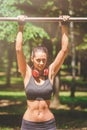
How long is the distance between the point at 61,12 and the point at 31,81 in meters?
11.8

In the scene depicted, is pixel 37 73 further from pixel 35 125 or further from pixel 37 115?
pixel 35 125

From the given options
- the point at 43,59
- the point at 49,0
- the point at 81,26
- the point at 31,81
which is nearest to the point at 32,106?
the point at 31,81

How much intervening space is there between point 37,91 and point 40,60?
44 cm

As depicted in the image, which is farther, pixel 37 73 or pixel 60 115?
pixel 60 115

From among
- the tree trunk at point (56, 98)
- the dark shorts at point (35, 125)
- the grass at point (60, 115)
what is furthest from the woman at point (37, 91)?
the tree trunk at point (56, 98)

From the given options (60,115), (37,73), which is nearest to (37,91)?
(37,73)

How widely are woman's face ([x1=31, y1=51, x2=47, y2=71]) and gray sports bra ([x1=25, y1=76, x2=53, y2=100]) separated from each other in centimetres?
23

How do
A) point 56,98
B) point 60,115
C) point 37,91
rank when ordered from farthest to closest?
point 56,98 → point 60,115 → point 37,91

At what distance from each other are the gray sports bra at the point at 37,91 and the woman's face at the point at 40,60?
226 millimetres

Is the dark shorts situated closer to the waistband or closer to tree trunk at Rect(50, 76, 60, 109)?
the waistband

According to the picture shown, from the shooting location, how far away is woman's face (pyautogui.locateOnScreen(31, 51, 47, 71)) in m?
5.36

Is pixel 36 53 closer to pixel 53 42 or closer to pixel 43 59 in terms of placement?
pixel 43 59

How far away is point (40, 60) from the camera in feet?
17.6

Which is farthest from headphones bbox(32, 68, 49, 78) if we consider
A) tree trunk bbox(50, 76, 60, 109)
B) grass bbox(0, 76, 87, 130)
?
tree trunk bbox(50, 76, 60, 109)
